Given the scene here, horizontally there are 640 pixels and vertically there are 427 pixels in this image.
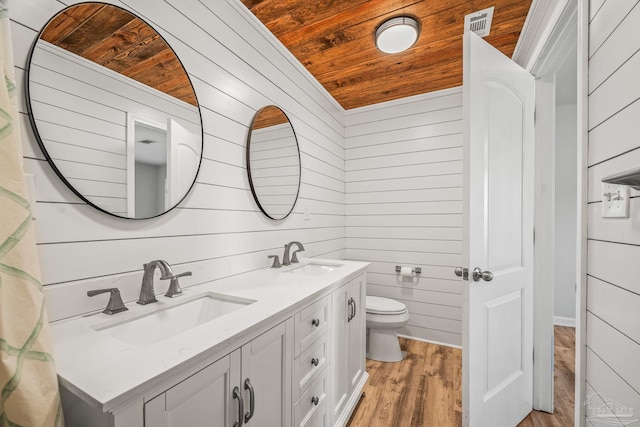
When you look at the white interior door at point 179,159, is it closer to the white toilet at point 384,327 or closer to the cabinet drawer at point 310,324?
the cabinet drawer at point 310,324

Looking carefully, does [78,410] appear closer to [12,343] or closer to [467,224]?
[12,343]

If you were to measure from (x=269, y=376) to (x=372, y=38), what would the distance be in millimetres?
2122

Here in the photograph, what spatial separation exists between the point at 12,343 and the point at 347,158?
2.86 m

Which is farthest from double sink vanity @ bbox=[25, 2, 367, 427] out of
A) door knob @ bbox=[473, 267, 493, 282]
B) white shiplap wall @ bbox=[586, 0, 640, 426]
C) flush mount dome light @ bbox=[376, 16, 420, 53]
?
flush mount dome light @ bbox=[376, 16, 420, 53]

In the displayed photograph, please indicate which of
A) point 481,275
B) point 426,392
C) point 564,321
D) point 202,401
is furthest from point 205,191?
point 564,321

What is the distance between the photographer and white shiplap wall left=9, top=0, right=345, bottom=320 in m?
0.86

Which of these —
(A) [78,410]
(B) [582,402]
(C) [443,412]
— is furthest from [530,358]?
(A) [78,410]

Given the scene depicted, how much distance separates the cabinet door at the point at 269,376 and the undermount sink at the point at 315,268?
816 mm

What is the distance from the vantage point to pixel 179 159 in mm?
1244

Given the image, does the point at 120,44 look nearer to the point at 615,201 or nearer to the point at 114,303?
the point at 114,303

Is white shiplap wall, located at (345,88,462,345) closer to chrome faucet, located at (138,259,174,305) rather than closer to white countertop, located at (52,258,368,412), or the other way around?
white countertop, located at (52,258,368,412)

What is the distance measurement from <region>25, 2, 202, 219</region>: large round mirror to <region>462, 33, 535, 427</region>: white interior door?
144cm

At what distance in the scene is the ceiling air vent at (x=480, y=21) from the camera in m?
1.52

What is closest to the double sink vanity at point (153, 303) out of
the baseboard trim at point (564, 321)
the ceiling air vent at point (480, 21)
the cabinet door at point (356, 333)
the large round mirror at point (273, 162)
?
the cabinet door at point (356, 333)
